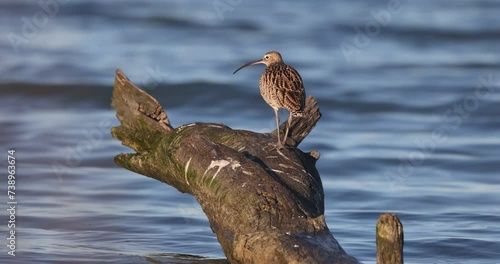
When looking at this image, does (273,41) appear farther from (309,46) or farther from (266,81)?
(266,81)

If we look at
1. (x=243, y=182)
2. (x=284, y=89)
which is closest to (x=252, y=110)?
A: (x=284, y=89)

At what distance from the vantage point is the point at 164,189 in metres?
10.2

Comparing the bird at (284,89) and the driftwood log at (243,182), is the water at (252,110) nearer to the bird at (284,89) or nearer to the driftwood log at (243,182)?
Result: the driftwood log at (243,182)

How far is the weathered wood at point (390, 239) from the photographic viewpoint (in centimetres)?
535

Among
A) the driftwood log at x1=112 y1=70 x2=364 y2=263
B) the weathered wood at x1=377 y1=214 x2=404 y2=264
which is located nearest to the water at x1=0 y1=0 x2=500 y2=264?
the driftwood log at x1=112 y1=70 x2=364 y2=263

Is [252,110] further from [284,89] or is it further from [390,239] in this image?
[390,239]

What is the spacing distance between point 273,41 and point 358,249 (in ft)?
41.3

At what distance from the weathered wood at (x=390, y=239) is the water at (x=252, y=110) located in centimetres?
258

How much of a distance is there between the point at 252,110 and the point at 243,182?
8.99 metres

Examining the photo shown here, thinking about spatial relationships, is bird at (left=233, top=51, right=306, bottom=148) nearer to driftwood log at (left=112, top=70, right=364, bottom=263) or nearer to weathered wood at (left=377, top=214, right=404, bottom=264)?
driftwood log at (left=112, top=70, right=364, bottom=263)

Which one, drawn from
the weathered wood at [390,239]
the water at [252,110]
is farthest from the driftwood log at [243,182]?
the water at [252,110]

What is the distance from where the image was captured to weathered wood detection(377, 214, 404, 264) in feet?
17.6

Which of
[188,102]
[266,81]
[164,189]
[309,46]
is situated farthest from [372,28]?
[266,81]

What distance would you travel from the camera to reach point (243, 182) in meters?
6.27
